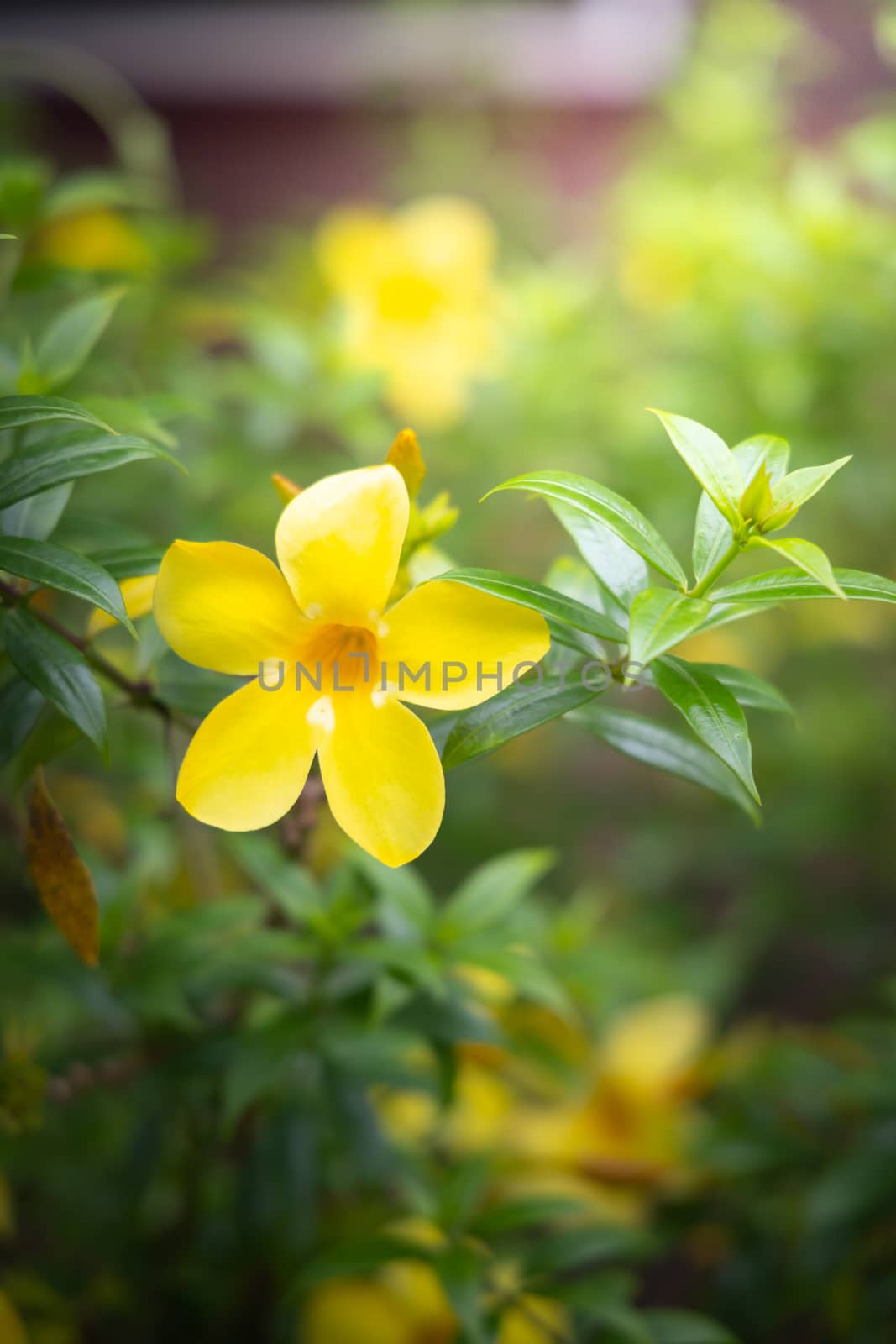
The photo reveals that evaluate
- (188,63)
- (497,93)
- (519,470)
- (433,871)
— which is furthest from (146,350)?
(188,63)

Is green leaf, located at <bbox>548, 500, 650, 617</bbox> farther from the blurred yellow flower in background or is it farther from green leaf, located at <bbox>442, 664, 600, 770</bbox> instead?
the blurred yellow flower in background

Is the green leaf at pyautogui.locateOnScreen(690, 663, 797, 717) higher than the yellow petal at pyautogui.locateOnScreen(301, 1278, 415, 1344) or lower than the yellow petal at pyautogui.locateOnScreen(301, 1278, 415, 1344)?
higher

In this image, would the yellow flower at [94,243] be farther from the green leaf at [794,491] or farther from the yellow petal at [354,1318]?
the yellow petal at [354,1318]

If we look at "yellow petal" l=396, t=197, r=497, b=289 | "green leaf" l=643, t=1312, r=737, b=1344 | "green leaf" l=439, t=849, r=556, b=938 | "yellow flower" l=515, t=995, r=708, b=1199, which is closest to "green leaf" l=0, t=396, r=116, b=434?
"green leaf" l=439, t=849, r=556, b=938

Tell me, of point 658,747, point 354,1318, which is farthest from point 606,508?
point 354,1318

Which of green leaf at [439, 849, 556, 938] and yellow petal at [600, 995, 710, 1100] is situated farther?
yellow petal at [600, 995, 710, 1100]

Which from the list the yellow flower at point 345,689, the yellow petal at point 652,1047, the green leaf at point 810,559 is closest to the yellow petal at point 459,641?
the yellow flower at point 345,689

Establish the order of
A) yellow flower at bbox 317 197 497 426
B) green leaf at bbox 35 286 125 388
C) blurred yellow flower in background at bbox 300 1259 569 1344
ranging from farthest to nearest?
1. yellow flower at bbox 317 197 497 426
2. blurred yellow flower in background at bbox 300 1259 569 1344
3. green leaf at bbox 35 286 125 388
